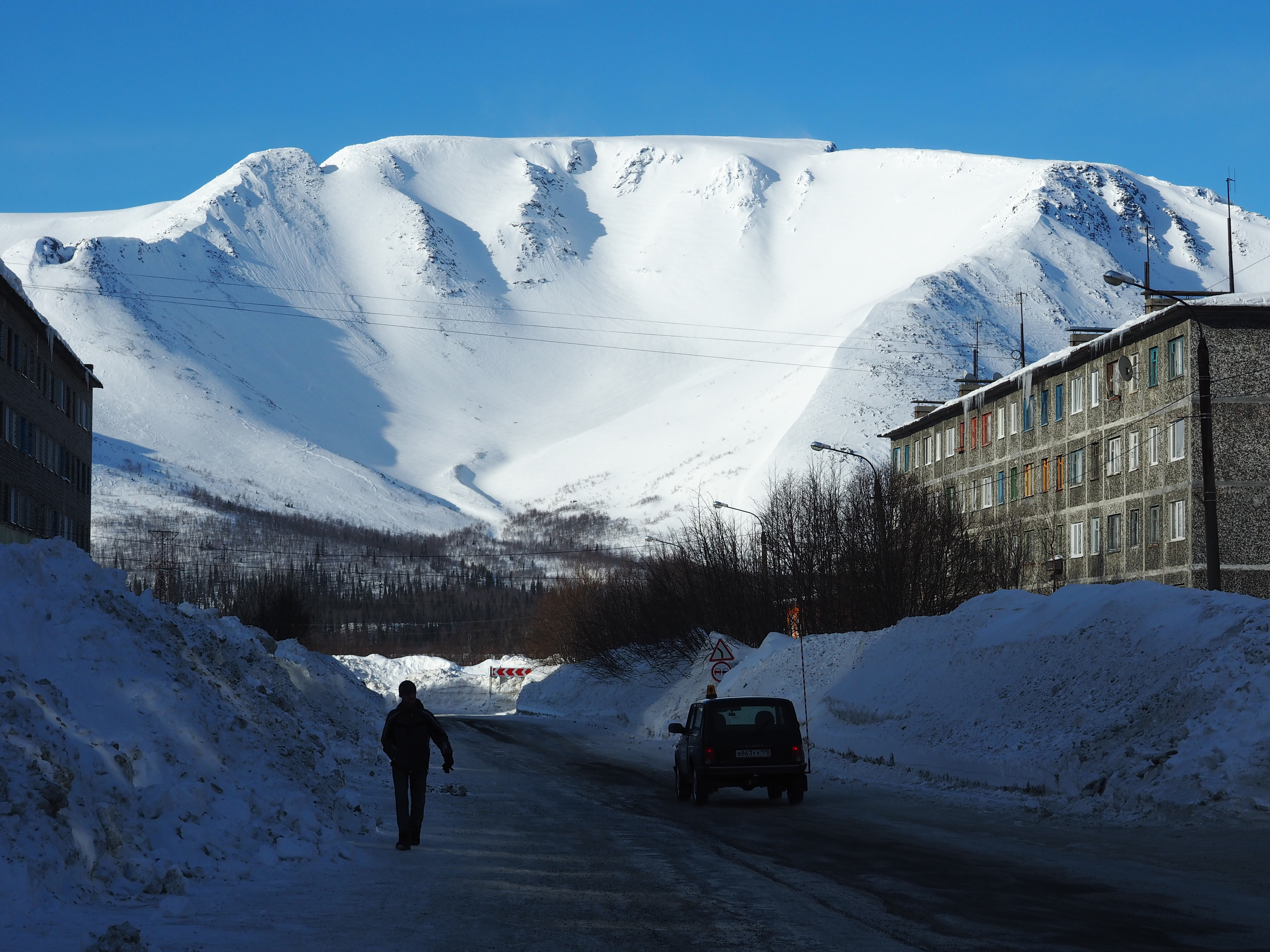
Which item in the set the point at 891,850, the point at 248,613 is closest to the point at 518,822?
the point at 891,850

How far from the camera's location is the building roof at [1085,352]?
50.5m

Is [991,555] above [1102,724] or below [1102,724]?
above

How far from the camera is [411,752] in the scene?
46.7 ft

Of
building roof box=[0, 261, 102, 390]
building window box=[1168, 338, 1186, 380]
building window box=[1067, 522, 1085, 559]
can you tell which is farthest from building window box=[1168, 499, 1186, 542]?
building roof box=[0, 261, 102, 390]

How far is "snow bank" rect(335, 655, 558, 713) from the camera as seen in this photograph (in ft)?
293

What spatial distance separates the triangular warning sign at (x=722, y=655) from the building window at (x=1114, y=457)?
2751 centimetres

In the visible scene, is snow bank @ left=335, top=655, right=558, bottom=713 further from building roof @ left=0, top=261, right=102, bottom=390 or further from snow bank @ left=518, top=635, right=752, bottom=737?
building roof @ left=0, top=261, right=102, bottom=390

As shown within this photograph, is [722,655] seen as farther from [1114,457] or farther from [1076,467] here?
[1076,467]

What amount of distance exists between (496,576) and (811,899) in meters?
190

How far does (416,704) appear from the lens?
1478cm

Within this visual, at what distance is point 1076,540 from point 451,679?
55.5m

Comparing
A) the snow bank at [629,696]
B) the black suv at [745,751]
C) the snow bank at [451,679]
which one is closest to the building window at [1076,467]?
the snow bank at [629,696]

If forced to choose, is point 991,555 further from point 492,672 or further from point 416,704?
point 492,672

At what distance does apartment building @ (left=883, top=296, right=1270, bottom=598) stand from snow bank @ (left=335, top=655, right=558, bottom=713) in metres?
32.0
